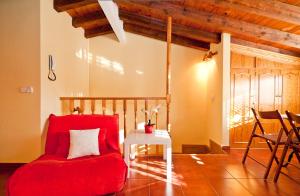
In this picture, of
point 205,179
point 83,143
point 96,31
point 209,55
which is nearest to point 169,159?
point 205,179

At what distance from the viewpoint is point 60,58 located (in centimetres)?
396

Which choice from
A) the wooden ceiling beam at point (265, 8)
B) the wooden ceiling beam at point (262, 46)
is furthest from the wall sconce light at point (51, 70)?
the wooden ceiling beam at point (262, 46)

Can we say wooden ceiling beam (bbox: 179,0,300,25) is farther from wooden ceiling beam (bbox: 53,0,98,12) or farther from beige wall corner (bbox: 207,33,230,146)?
wooden ceiling beam (bbox: 53,0,98,12)

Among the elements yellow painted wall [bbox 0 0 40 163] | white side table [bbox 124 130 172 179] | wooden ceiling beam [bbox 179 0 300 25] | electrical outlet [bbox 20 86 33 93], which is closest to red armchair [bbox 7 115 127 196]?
white side table [bbox 124 130 172 179]

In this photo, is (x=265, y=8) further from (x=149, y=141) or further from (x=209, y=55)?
(x=149, y=141)

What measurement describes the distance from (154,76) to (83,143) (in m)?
3.25

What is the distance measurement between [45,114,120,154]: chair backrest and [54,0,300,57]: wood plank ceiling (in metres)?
1.86

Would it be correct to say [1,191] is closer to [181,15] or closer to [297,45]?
[181,15]

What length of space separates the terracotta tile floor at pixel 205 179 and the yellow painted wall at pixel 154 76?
2021 mm

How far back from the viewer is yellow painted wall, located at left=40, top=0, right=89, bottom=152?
3.33 m

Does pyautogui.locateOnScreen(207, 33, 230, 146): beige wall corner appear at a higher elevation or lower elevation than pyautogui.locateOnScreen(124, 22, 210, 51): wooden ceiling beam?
lower

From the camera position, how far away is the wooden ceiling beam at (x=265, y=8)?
126 inches

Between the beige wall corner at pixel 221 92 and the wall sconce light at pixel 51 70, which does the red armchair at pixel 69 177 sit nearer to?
the wall sconce light at pixel 51 70

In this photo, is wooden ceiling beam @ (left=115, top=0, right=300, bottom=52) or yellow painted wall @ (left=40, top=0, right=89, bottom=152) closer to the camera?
yellow painted wall @ (left=40, top=0, right=89, bottom=152)
